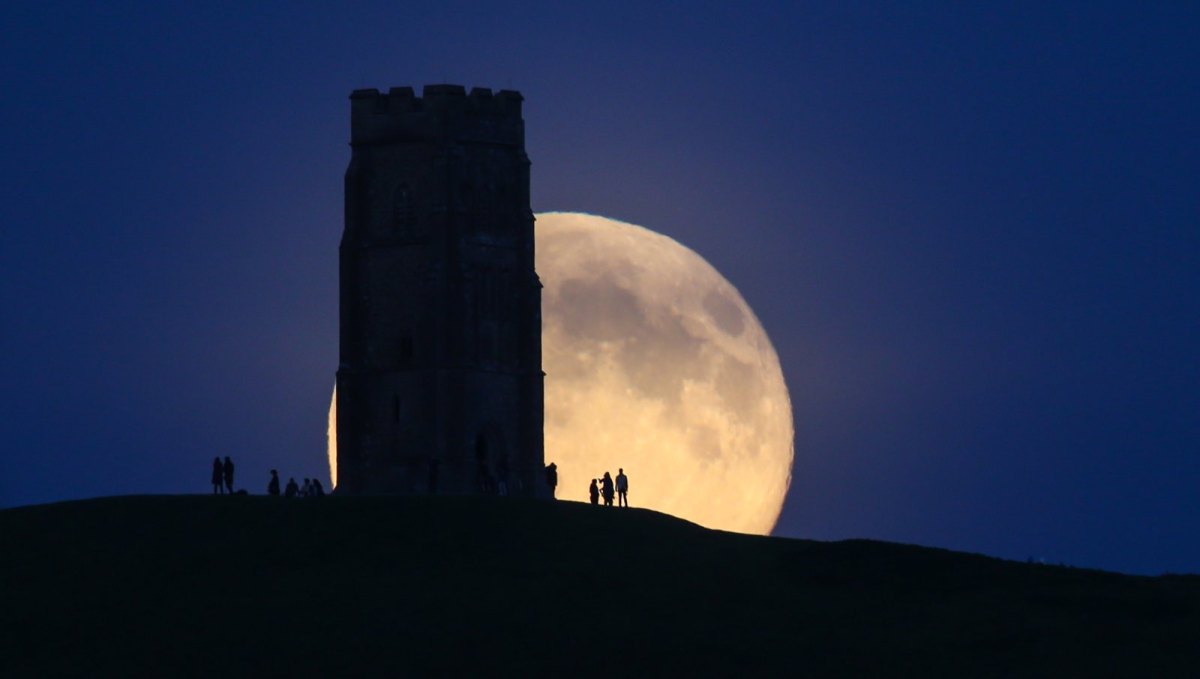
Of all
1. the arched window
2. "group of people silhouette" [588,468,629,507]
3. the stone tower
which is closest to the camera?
"group of people silhouette" [588,468,629,507]

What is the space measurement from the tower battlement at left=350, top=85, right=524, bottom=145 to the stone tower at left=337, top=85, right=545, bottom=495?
5 cm

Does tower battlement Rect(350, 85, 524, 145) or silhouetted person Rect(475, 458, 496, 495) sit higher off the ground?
tower battlement Rect(350, 85, 524, 145)

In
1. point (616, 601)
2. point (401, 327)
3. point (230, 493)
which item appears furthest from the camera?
point (401, 327)

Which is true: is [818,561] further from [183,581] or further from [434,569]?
[183,581]

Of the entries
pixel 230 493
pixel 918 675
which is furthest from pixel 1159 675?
pixel 230 493

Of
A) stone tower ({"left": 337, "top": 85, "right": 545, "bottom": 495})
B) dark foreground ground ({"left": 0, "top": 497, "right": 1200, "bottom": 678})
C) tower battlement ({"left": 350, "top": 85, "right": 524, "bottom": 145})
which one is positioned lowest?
dark foreground ground ({"left": 0, "top": 497, "right": 1200, "bottom": 678})

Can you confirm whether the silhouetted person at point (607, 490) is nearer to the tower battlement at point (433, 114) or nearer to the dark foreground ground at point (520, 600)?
the dark foreground ground at point (520, 600)

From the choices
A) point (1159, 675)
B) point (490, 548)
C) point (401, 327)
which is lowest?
point (1159, 675)

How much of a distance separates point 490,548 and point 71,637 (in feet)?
37.1

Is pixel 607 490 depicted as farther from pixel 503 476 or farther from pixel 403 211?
pixel 403 211

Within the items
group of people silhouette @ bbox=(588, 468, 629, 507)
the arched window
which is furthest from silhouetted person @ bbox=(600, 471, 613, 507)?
the arched window

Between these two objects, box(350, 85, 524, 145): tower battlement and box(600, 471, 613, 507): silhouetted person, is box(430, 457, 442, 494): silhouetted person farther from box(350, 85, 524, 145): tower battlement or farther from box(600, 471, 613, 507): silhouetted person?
box(350, 85, 524, 145): tower battlement

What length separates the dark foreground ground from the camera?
7244 cm

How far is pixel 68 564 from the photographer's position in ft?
263
